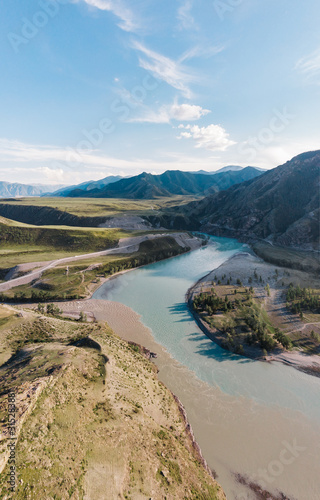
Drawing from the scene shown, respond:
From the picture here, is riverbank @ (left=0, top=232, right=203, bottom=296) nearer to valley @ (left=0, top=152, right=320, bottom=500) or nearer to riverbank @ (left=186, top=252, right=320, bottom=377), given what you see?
valley @ (left=0, top=152, right=320, bottom=500)

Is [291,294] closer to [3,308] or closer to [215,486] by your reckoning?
[215,486]

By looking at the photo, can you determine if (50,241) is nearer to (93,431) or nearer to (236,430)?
(93,431)

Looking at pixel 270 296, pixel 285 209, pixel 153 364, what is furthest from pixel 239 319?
pixel 285 209

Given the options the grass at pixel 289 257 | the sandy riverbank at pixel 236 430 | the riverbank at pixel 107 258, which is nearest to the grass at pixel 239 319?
the sandy riverbank at pixel 236 430

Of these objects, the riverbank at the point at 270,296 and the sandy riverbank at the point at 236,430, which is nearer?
the sandy riverbank at the point at 236,430

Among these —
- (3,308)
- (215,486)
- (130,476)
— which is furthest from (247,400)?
(3,308)

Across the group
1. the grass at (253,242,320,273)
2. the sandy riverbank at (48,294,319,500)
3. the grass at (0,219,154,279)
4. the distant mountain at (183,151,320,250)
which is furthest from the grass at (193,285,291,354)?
the distant mountain at (183,151,320,250)

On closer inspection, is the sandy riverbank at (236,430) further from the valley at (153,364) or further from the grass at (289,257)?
the grass at (289,257)
